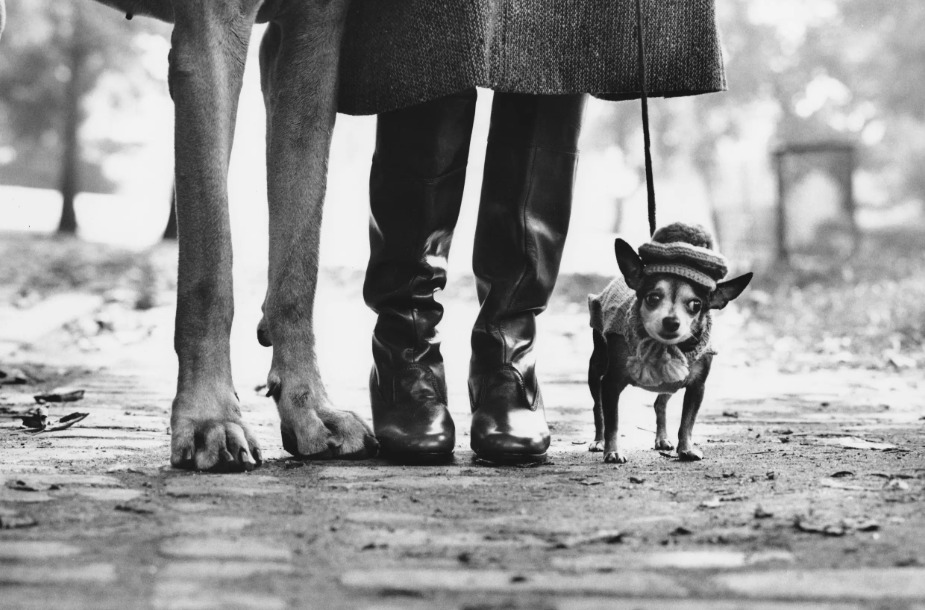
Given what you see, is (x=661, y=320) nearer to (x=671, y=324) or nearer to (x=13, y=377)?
(x=671, y=324)

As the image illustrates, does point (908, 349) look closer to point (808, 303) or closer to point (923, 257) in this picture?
point (808, 303)

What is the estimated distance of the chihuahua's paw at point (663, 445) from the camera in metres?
3.03

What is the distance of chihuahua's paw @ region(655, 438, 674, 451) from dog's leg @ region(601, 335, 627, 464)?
236mm

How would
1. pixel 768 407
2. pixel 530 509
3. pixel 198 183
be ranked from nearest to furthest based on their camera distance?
pixel 530 509 < pixel 198 183 < pixel 768 407

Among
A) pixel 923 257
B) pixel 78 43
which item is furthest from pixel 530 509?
pixel 78 43

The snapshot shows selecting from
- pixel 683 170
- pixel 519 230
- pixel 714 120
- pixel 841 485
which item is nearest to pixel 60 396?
pixel 519 230

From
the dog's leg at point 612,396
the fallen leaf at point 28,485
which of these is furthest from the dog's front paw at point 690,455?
the fallen leaf at point 28,485

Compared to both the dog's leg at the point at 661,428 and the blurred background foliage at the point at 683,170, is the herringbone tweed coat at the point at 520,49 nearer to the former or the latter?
the blurred background foliage at the point at 683,170

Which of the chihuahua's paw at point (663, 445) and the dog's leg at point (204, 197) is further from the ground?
the dog's leg at point (204, 197)

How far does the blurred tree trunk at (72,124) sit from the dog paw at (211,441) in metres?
17.9

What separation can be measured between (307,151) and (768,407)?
1.92 meters

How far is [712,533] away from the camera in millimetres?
2031

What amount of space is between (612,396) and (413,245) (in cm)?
62

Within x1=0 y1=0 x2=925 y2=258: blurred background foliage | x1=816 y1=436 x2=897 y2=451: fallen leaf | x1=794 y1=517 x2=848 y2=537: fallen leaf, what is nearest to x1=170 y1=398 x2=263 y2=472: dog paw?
x1=794 y1=517 x2=848 y2=537: fallen leaf
